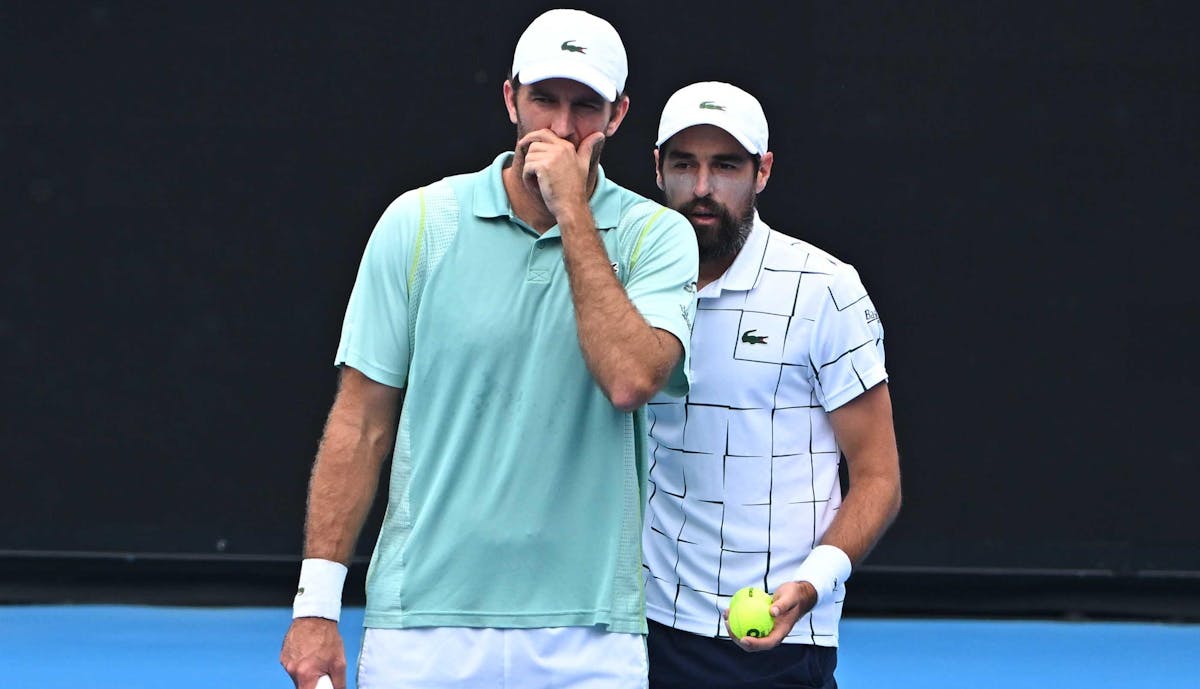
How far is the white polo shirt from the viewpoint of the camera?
2.96 meters

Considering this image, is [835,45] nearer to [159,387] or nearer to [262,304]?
[262,304]

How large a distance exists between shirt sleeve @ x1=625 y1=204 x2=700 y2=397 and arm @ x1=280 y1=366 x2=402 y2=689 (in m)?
0.38

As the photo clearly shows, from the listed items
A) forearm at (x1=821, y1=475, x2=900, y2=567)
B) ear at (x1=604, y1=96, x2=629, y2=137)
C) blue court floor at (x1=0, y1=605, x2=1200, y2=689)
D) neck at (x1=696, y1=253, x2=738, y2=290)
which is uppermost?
ear at (x1=604, y1=96, x2=629, y2=137)

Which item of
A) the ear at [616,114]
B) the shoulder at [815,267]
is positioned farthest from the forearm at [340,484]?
the shoulder at [815,267]

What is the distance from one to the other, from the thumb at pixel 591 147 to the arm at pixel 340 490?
422 millimetres

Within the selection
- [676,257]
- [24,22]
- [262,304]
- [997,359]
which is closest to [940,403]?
[997,359]

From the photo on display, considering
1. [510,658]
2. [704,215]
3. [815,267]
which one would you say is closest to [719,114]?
[704,215]

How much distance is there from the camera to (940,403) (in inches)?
256

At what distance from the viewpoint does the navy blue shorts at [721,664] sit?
2986 mm

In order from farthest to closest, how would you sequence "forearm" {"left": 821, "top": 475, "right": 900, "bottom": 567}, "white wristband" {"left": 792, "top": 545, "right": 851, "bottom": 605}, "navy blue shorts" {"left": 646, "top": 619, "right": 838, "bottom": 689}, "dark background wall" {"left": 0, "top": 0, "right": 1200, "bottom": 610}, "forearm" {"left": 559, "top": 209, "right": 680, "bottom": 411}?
1. "dark background wall" {"left": 0, "top": 0, "right": 1200, "bottom": 610}
2. "navy blue shorts" {"left": 646, "top": 619, "right": 838, "bottom": 689}
3. "forearm" {"left": 821, "top": 475, "right": 900, "bottom": 567}
4. "white wristband" {"left": 792, "top": 545, "right": 851, "bottom": 605}
5. "forearm" {"left": 559, "top": 209, "right": 680, "bottom": 411}

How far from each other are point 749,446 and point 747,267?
0.31 m

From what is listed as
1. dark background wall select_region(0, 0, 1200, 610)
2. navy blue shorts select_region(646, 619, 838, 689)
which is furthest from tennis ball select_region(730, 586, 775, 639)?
dark background wall select_region(0, 0, 1200, 610)

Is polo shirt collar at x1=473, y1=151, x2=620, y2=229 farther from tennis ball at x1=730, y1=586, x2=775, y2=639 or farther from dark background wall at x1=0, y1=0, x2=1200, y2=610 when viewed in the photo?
dark background wall at x1=0, y1=0, x2=1200, y2=610

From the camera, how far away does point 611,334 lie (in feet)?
7.70
